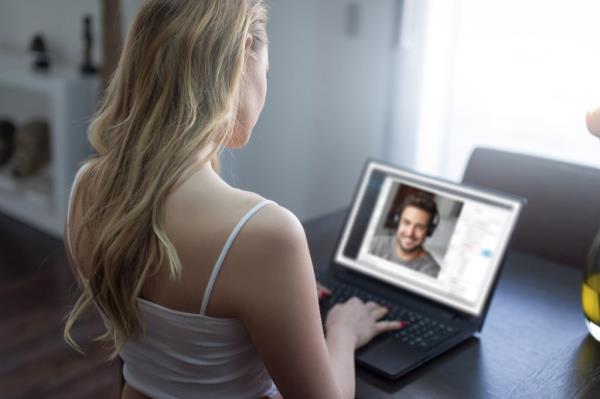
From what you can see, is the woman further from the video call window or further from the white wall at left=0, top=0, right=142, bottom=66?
the white wall at left=0, top=0, right=142, bottom=66

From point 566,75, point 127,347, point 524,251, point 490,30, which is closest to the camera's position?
point 127,347

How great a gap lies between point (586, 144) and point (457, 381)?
1419mm

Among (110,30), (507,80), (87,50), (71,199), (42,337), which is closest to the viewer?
(71,199)

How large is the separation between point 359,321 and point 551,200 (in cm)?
72

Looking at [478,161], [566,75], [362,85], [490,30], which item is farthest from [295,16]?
[478,161]

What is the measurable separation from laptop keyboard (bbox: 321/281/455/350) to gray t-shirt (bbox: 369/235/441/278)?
85 millimetres

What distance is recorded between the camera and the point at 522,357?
3.51ft

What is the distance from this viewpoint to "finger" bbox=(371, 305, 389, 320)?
1.15m

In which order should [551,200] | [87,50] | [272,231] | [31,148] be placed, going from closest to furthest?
1. [272,231]
2. [551,200]
3. [87,50]
4. [31,148]

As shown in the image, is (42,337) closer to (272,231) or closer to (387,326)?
(387,326)

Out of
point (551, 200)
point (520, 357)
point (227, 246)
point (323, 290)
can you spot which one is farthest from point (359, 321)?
point (551, 200)

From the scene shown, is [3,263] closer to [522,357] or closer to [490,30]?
[490,30]

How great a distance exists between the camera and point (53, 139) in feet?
10.7

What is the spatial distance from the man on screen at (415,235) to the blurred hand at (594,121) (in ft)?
0.95
